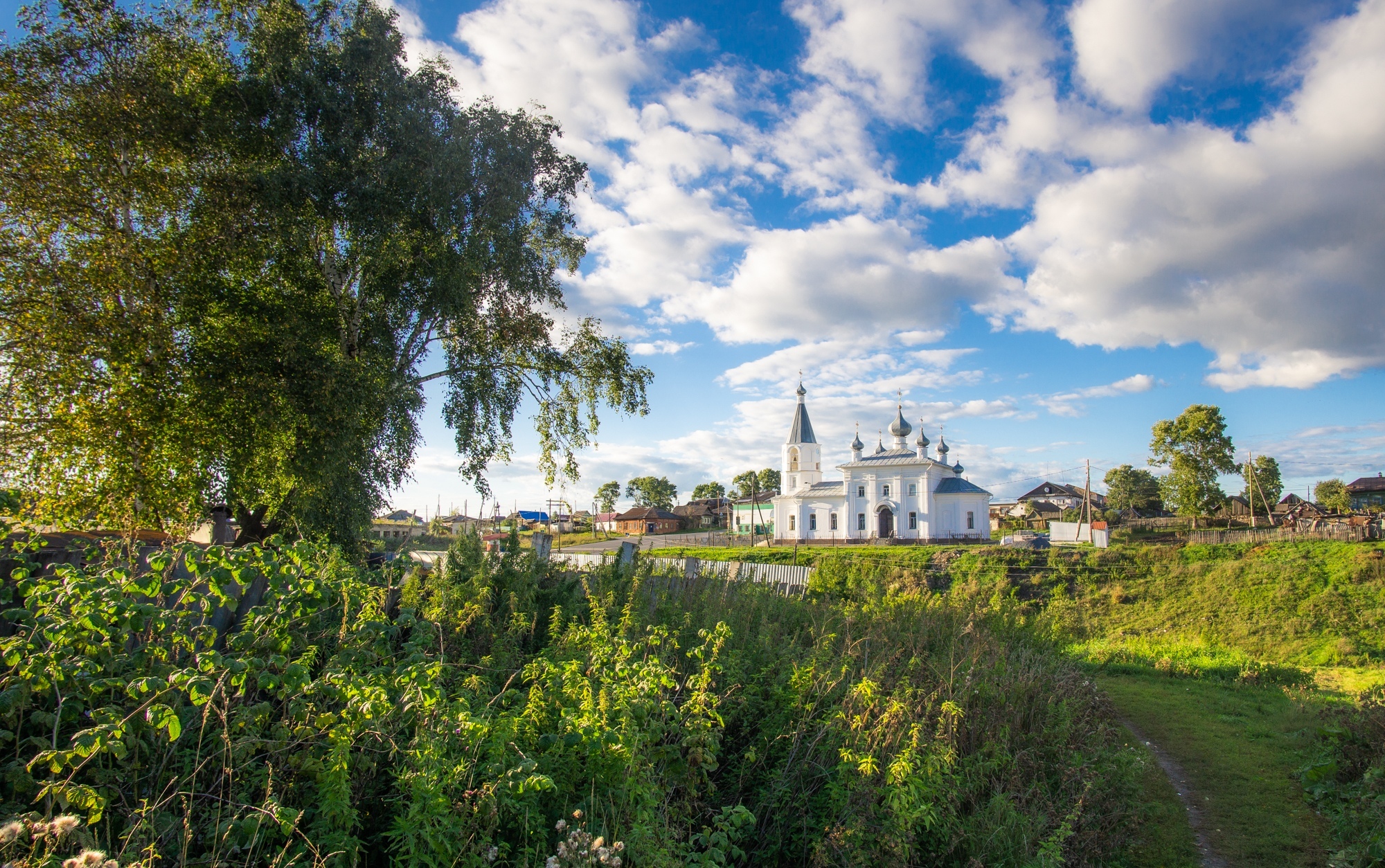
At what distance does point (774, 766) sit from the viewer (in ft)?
16.7

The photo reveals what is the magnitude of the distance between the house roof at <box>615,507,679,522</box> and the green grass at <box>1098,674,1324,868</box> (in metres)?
71.6

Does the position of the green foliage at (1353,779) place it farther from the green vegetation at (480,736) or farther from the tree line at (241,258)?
the tree line at (241,258)

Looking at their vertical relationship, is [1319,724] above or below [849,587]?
below

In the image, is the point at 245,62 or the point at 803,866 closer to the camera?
the point at 803,866


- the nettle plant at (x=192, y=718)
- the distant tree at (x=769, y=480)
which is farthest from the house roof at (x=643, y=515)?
the nettle plant at (x=192, y=718)

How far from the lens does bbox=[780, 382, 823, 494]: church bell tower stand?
192 ft

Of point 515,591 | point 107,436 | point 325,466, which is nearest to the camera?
point 515,591

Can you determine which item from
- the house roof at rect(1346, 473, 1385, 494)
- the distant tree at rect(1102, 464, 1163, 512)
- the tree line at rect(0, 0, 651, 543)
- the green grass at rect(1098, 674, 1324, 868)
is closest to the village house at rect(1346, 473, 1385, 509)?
the house roof at rect(1346, 473, 1385, 494)

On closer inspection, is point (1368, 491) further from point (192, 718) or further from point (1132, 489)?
point (192, 718)

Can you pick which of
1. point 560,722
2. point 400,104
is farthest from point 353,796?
point 400,104

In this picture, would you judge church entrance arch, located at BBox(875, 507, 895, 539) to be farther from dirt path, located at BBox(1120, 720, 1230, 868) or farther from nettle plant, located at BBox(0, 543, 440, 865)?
nettle plant, located at BBox(0, 543, 440, 865)

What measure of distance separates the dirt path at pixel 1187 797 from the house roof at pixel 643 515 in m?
74.8

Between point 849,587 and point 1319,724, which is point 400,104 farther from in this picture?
point 1319,724

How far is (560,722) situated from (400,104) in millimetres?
13494
